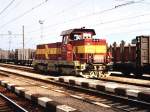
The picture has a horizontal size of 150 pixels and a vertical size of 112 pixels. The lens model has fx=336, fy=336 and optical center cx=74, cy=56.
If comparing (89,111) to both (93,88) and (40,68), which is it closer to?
(93,88)

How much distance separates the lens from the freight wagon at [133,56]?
2397 centimetres

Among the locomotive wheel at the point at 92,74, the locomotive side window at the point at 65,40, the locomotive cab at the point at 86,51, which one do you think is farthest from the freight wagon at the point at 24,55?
the locomotive wheel at the point at 92,74

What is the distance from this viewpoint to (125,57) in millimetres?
26562

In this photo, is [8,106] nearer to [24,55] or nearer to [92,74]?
[92,74]

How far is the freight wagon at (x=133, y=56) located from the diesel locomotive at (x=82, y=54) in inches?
94.4

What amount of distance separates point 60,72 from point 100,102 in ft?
44.2

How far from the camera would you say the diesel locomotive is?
22.6 meters

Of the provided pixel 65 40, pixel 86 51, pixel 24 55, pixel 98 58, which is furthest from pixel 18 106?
pixel 24 55

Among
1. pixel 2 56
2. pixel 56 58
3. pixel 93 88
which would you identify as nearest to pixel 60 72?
pixel 56 58

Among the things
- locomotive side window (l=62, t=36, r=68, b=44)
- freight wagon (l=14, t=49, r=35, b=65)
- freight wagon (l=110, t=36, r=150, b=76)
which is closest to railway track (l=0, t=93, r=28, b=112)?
locomotive side window (l=62, t=36, r=68, b=44)

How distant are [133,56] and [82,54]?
4.72m

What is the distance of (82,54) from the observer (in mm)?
22891

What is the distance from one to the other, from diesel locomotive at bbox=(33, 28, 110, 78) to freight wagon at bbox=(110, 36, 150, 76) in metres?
2.40

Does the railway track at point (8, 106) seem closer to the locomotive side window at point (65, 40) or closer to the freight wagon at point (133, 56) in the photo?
the locomotive side window at point (65, 40)
